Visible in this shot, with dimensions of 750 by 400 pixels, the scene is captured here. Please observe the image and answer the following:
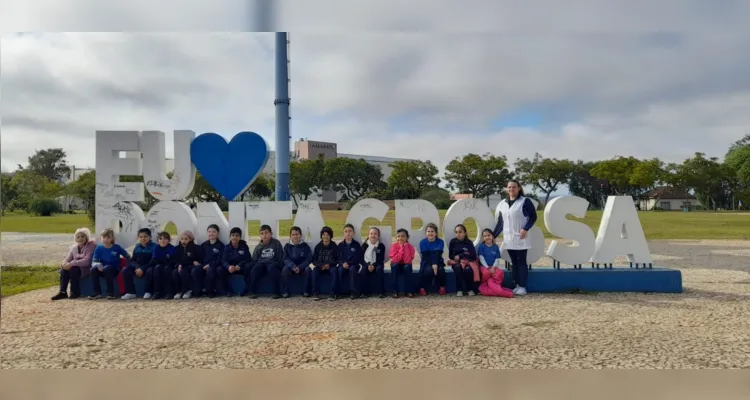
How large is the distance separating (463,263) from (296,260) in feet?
8.32

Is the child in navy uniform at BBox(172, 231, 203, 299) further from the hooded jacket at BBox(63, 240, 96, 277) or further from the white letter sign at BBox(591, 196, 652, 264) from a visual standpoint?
the white letter sign at BBox(591, 196, 652, 264)

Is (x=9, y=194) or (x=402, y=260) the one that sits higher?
(x=9, y=194)

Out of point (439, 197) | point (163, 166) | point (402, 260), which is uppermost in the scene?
point (439, 197)

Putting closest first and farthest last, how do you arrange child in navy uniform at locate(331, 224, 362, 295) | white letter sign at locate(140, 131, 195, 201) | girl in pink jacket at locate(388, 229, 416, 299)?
child in navy uniform at locate(331, 224, 362, 295), girl in pink jacket at locate(388, 229, 416, 299), white letter sign at locate(140, 131, 195, 201)

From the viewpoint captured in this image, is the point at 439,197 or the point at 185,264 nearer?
the point at 185,264

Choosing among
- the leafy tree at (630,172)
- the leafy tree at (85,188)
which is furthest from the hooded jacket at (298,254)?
the leafy tree at (630,172)

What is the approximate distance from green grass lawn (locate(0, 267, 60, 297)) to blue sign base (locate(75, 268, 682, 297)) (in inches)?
104

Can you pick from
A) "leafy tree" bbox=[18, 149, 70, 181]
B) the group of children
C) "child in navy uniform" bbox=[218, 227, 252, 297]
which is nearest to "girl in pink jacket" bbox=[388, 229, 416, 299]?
the group of children

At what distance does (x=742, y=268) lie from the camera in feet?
33.5

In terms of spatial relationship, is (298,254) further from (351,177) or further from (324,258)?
(351,177)

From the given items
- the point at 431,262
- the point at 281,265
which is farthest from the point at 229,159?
the point at 431,262

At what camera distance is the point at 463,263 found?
7.29m

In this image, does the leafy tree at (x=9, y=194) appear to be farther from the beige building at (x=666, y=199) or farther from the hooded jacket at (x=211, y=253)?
the beige building at (x=666, y=199)

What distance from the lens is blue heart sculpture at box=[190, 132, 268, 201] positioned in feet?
26.8
